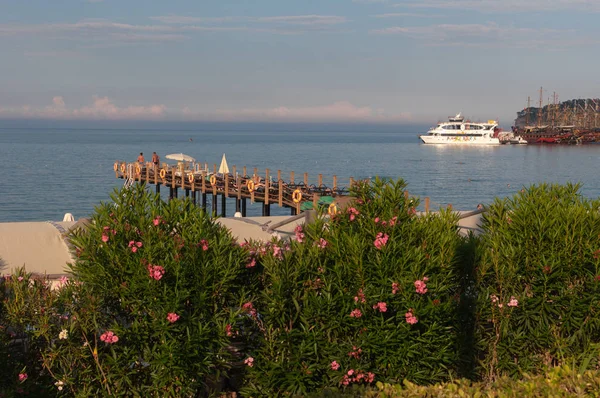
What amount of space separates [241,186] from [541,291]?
1251 inches

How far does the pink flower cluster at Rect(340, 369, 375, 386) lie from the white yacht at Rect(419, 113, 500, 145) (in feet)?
545

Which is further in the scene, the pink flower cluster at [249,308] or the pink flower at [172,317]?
the pink flower cluster at [249,308]

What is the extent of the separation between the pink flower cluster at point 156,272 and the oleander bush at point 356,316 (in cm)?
101

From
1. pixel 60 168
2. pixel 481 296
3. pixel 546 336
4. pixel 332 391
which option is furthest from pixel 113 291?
pixel 60 168

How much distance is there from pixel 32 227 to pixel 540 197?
23.6ft

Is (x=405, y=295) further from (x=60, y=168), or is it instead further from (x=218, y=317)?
(x=60, y=168)

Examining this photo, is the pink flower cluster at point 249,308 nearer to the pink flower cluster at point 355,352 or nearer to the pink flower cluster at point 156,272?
the pink flower cluster at point 156,272

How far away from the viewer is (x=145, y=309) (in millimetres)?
6930

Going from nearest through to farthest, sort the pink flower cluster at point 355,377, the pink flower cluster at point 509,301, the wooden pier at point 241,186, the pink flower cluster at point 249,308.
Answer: the pink flower cluster at point 355,377 → the pink flower cluster at point 249,308 → the pink flower cluster at point 509,301 → the wooden pier at point 241,186

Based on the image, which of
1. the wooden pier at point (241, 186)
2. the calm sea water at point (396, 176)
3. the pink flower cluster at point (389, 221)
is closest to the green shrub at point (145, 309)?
the pink flower cluster at point (389, 221)

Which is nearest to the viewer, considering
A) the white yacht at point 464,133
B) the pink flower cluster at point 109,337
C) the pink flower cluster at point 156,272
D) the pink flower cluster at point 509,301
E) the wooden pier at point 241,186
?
the pink flower cluster at point 109,337

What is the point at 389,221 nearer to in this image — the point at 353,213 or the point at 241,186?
the point at 353,213

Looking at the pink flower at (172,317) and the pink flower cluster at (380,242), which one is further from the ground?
the pink flower cluster at (380,242)

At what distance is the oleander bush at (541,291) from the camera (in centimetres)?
773
